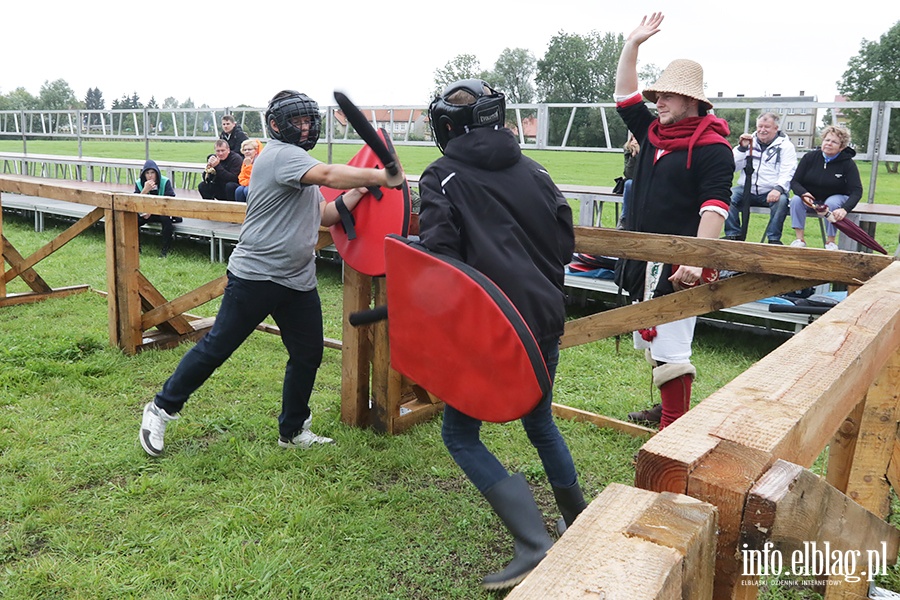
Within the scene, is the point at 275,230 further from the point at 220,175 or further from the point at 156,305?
the point at 220,175

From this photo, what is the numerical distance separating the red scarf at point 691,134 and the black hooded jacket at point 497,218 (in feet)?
3.90

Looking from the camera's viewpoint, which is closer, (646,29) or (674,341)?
(646,29)

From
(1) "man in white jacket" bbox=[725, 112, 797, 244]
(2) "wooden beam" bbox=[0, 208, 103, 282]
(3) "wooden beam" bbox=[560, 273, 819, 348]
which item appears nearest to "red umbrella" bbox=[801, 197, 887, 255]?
(1) "man in white jacket" bbox=[725, 112, 797, 244]

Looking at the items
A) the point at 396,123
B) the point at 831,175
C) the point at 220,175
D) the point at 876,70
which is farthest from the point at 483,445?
the point at 876,70

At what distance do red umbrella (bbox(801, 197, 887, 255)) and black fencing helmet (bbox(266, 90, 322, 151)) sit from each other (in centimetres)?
508

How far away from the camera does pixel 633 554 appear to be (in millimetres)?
954

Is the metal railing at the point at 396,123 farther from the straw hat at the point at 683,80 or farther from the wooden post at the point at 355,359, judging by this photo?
the straw hat at the point at 683,80

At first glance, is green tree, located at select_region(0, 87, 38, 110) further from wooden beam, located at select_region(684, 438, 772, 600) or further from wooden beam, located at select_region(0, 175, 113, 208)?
wooden beam, located at select_region(684, 438, 772, 600)

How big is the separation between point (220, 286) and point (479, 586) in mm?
2892

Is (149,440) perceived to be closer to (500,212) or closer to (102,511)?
(102,511)

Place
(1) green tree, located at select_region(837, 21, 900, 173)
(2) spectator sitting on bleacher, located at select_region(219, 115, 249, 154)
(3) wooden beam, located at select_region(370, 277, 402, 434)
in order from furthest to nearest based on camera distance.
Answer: (1) green tree, located at select_region(837, 21, 900, 173)
(2) spectator sitting on bleacher, located at select_region(219, 115, 249, 154)
(3) wooden beam, located at select_region(370, 277, 402, 434)

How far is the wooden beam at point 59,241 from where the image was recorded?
5.96m

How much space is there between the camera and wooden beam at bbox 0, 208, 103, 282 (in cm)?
596

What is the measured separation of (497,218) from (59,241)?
5367 millimetres
